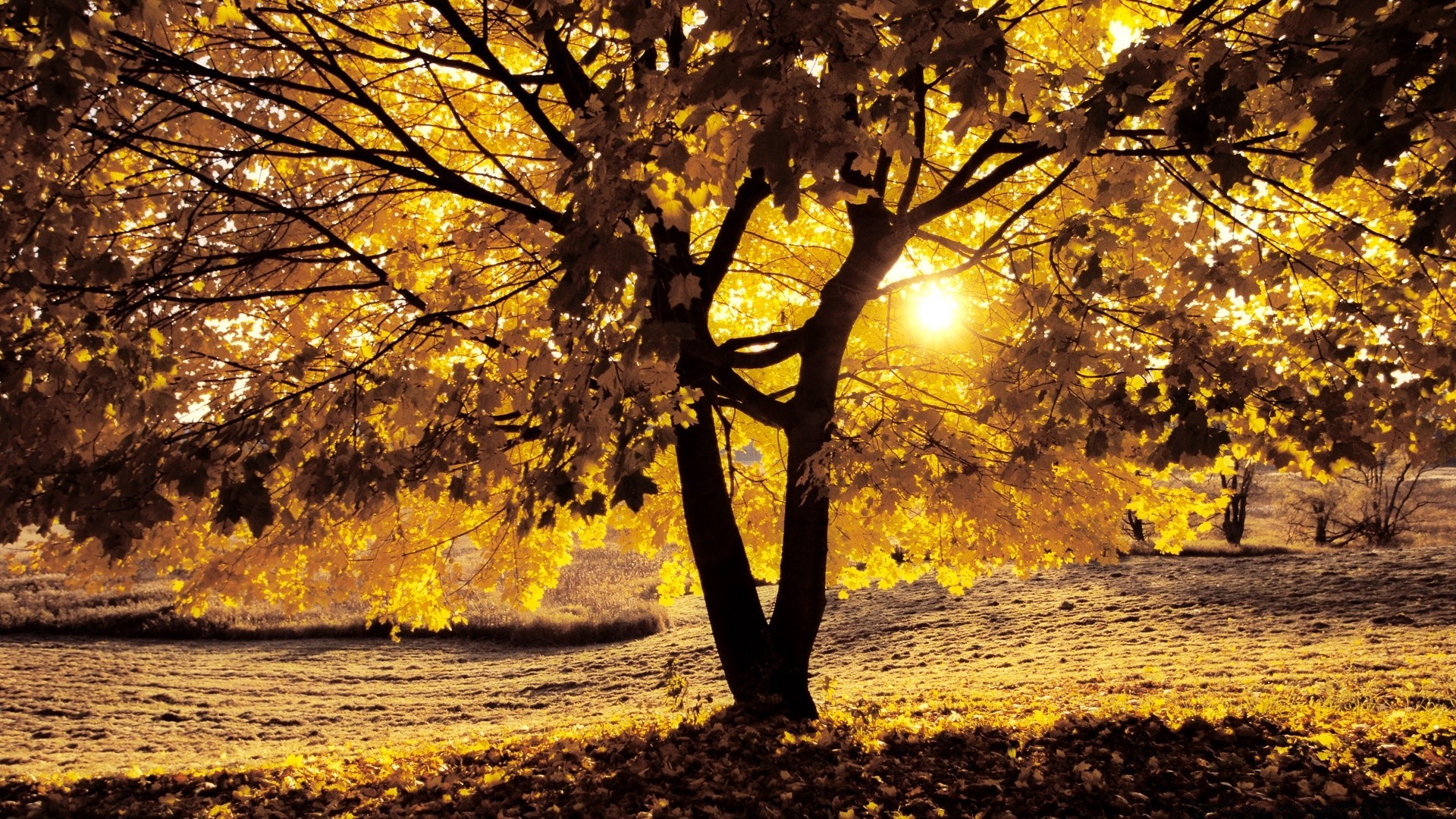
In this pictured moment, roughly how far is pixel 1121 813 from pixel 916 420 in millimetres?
2582

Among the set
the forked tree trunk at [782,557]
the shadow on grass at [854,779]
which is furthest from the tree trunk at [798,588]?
the shadow on grass at [854,779]

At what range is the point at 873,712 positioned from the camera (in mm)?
7129

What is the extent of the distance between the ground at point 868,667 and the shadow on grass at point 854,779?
1448mm

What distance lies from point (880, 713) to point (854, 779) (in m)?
2.71

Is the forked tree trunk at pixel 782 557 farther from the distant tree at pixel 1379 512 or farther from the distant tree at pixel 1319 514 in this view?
the distant tree at pixel 1319 514

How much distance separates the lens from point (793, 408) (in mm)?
6070

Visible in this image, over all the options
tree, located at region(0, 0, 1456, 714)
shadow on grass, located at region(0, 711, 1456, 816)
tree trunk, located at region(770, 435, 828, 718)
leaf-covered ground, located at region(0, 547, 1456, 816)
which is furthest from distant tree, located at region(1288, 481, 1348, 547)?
tree trunk, located at region(770, 435, 828, 718)

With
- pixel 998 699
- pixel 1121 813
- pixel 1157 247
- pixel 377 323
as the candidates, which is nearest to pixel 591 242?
pixel 377 323

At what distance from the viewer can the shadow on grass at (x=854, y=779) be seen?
4312mm

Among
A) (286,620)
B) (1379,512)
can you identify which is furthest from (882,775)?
(1379,512)

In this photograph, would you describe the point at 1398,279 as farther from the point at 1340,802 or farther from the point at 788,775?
the point at 788,775

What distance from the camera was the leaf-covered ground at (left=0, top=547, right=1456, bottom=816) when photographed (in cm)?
468

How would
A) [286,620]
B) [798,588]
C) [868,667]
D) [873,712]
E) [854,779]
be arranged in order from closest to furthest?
[854,779] < [798,588] < [873,712] < [868,667] < [286,620]

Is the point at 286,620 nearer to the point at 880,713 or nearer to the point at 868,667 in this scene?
the point at 868,667
